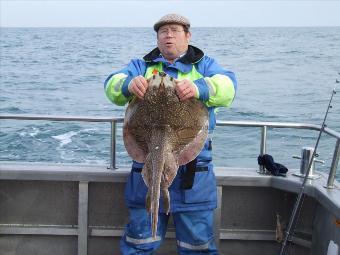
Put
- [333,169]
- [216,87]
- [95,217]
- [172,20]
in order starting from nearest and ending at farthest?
[216,87] → [172,20] → [333,169] → [95,217]

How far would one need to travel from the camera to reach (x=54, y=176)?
4852 mm

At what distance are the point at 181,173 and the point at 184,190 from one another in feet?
0.44

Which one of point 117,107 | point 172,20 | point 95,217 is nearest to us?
point 172,20

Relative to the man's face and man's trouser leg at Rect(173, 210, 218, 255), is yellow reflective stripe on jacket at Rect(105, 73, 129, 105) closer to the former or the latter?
the man's face

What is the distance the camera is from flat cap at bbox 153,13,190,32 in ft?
12.8

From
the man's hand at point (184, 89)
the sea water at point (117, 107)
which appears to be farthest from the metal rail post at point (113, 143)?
the sea water at point (117, 107)

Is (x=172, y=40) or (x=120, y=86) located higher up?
(x=172, y=40)

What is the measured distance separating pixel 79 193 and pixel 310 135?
31.8 feet

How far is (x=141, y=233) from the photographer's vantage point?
4.11m

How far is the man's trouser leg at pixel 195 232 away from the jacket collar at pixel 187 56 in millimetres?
1161

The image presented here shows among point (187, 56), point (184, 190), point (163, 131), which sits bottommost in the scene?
point (184, 190)

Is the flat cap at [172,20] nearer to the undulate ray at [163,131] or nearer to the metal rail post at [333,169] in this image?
the undulate ray at [163,131]

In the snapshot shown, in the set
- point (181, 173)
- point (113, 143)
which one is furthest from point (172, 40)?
point (113, 143)

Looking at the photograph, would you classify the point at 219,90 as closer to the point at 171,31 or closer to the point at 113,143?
the point at 171,31
